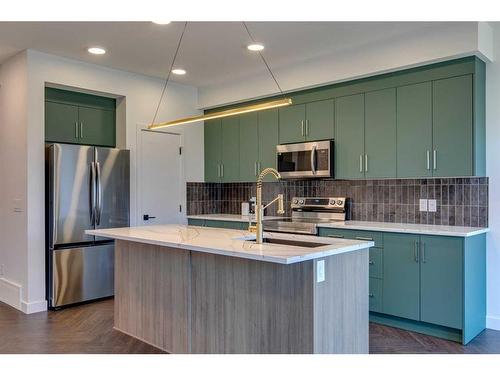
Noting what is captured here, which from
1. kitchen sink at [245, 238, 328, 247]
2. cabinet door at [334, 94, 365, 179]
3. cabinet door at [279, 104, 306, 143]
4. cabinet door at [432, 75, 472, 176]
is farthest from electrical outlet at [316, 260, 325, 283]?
cabinet door at [279, 104, 306, 143]

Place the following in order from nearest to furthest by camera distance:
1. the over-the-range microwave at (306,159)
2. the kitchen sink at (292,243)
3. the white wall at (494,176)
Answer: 1. the kitchen sink at (292,243)
2. the white wall at (494,176)
3. the over-the-range microwave at (306,159)

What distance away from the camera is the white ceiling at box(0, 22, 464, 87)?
3.69m

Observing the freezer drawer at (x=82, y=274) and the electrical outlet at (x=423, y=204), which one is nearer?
the electrical outlet at (x=423, y=204)

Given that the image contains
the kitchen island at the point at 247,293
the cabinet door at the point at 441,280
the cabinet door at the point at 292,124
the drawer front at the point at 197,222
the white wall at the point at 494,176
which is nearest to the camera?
the kitchen island at the point at 247,293

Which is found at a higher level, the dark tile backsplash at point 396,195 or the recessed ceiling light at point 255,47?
the recessed ceiling light at point 255,47

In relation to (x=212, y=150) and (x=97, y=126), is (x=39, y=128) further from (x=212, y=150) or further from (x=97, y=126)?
(x=212, y=150)

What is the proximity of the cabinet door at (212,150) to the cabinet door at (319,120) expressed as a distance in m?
1.49

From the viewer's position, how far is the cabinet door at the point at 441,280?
3447mm

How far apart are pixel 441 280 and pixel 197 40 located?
3.03 meters

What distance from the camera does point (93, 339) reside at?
3.56m

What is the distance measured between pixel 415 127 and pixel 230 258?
2.28 meters

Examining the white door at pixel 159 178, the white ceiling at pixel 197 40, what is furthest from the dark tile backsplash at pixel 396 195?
the white ceiling at pixel 197 40

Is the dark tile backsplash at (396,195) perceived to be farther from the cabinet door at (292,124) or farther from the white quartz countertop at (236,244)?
the white quartz countertop at (236,244)
